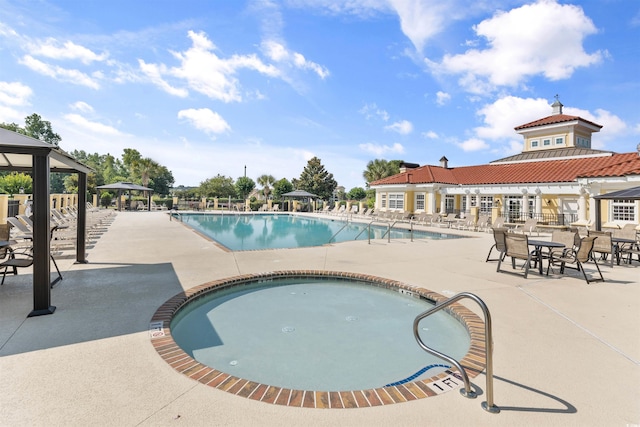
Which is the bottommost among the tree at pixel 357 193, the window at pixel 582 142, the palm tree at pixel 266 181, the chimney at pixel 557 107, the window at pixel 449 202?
the window at pixel 449 202

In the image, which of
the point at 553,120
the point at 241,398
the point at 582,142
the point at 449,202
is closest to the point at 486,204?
the point at 449,202

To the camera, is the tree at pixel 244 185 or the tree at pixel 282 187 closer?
the tree at pixel 244 185

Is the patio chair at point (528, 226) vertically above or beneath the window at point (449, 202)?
beneath

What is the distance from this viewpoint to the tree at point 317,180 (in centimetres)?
5253

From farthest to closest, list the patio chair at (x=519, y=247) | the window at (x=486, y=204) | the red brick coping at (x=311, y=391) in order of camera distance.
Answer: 1. the window at (x=486, y=204)
2. the patio chair at (x=519, y=247)
3. the red brick coping at (x=311, y=391)

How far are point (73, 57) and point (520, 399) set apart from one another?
16.5m

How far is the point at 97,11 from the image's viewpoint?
9.07 m

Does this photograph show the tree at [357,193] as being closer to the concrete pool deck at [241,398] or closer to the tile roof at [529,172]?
the tile roof at [529,172]

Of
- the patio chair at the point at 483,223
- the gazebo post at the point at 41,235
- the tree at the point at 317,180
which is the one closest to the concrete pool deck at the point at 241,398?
the gazebo post at the point at 41,235

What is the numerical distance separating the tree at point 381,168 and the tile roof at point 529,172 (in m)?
15.0

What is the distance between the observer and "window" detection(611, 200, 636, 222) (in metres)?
16.9

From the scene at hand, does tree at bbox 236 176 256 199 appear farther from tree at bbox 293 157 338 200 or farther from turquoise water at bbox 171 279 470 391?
turquoise water at bbox 171 279 470 391

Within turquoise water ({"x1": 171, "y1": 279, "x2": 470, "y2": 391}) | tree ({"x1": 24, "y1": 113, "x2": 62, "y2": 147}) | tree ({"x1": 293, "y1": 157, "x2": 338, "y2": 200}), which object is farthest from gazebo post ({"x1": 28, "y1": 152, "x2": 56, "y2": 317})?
tree ({"x1": 24, "y1": 113, "x2": 62, "y2": 147})

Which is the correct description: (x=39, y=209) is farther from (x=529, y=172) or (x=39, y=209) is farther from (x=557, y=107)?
(x=557, y=107)
